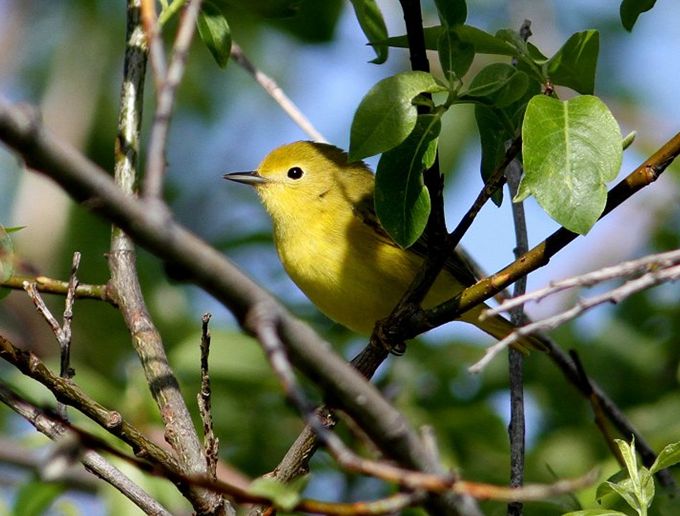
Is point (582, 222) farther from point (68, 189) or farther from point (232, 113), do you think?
point (232, 113)

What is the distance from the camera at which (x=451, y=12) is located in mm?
2600

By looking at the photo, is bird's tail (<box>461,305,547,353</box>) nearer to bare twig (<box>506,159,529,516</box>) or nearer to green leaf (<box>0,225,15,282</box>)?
bare twig (<box>506,159,529,516</box>)

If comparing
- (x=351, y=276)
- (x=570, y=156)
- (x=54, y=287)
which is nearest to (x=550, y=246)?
(x=570, y=156)

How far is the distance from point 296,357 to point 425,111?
133 centimetres

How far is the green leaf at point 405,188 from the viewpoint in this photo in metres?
2.63

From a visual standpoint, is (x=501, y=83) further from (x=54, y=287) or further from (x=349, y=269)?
(x=349, y=269)

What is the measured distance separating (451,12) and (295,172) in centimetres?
276

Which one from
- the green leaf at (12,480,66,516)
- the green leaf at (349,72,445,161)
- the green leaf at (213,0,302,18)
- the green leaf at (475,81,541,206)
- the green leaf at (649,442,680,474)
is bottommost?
the green leaf at (649,442,680,474)

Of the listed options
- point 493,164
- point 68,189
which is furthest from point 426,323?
point 68,189

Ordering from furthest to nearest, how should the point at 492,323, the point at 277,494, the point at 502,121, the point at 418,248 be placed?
1. the point at 492,323
2. the point at 418,248
3. the point at 502,121
4. the point at 277,494

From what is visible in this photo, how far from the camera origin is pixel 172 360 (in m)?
4.49

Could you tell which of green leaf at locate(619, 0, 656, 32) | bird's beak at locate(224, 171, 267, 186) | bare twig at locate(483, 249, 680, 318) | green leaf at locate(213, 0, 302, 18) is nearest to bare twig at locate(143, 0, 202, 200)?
bare twig at locate(483, 249, 680, 318)

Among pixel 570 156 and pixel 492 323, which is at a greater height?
pixel 492 323

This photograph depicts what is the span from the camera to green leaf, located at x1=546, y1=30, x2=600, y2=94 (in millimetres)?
2584
